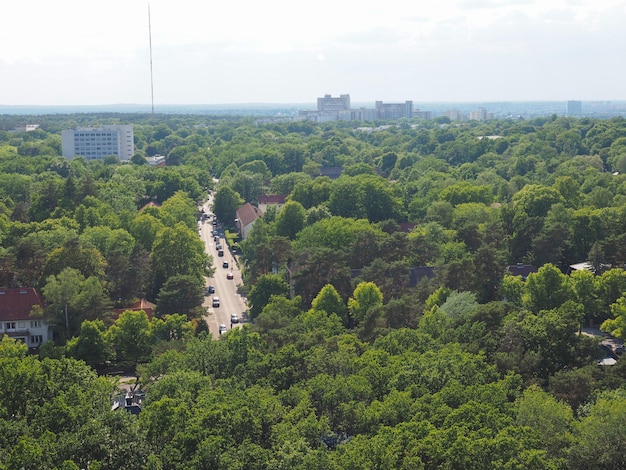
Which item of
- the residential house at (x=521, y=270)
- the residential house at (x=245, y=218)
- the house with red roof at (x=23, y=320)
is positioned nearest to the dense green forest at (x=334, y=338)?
the residential house at (x=521, y=270)

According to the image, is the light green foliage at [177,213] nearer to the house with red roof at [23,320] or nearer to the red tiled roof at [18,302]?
the red tiled roof at [18,302]

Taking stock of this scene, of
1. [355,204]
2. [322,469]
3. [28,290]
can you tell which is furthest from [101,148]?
[322,469]

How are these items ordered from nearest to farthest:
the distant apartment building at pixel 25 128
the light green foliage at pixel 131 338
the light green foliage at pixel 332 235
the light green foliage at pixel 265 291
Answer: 1. the light green foliage at pixel 131 338
2. the light green foliage at pixel 265 291
3. the light green foliage at pixel 332 235
4. the distant apartment building at pixel 25 128

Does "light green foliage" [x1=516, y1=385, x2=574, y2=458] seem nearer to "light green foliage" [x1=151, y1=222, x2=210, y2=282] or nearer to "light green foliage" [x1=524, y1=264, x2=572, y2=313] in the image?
"light green foliage" [x1=524, y1=264, x2=572, y2=313]

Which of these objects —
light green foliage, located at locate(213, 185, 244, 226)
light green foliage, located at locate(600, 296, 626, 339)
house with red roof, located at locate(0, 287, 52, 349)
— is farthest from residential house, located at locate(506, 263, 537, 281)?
light green foliage, located at locate(213, 185, 244, 226)

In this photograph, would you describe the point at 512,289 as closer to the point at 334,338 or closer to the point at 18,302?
the point at 334,338

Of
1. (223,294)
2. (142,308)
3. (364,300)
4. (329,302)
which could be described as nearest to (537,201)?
(364,300)
